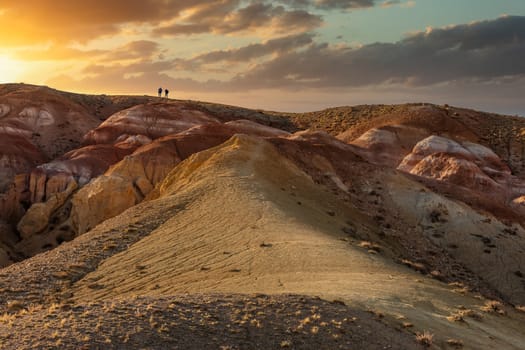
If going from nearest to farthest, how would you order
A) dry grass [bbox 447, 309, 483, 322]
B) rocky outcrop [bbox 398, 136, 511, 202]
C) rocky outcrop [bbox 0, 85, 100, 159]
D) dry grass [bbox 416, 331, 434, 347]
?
dry grass [bbox 416, 331, 434, 347] → dry grass [bbox 447, 309, 483, 322] → rocky outcrop [bbox 398, 136, 511, 202] → rocky outcrop [bbox 0, 85, 100, 159]

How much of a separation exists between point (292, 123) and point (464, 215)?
68.8 m

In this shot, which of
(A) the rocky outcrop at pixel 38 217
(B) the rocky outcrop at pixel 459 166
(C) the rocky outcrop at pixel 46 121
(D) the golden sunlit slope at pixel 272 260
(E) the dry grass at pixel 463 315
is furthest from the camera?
(C) the rocky outcrop at pixel 46 121

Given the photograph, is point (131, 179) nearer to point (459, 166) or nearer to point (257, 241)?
point (257, 241)

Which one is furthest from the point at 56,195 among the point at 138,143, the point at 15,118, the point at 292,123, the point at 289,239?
the point at 292,123

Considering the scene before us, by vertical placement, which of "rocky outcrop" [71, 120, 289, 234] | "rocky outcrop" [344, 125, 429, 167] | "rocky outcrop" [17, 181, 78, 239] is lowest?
"rocky outcrop" [17, 181, 78, 239]

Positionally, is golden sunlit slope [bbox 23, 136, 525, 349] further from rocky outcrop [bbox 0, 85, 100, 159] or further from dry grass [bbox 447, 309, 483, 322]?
rocky outcrop [bbox 0, 85, 100, 159]

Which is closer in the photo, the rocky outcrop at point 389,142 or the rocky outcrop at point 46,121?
the rocky outcrop at point 389,142

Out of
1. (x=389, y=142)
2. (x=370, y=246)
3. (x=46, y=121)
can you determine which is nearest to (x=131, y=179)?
(x=370, y=246)

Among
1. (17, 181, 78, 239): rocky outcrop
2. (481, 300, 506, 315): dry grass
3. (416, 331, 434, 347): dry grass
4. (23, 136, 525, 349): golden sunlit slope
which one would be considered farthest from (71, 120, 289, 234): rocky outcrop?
(416, 331, 434, 347): dry grass

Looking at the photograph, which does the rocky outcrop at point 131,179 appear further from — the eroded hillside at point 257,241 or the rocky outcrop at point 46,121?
the rocky outcrop at point 46,121

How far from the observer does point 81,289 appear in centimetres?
2339

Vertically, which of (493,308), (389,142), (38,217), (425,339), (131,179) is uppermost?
(389,142)

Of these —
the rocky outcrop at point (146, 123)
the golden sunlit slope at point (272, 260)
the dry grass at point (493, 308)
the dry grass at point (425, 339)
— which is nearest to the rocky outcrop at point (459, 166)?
the golden sunlit slope at point (272, 260)

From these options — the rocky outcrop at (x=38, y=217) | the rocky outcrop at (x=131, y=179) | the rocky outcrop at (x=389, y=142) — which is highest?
the rocky outcrop at (x=389, y=142)
